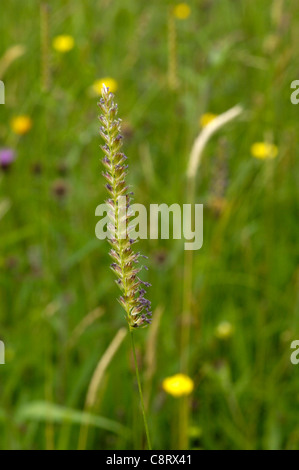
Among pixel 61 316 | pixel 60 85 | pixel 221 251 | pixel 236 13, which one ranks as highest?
pixel 236 13

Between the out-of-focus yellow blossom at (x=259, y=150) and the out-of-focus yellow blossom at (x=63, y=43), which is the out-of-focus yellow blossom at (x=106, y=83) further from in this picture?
the out-of-focus yellow blossom at (x=259, y=150)

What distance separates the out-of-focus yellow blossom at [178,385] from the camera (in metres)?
1.36

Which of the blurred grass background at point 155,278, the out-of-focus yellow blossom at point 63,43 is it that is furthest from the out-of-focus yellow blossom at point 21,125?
the out-of-focus yellow blossom at point 63,43

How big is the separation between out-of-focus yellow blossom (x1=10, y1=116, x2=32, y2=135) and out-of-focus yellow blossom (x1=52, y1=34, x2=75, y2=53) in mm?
548

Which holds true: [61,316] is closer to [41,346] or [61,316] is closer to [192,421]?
[41,346]

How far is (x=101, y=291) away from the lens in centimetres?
176

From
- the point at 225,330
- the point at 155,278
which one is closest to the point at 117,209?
the point at 225,330

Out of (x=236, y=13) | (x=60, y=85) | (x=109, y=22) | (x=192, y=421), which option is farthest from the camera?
(x=236, y=13)

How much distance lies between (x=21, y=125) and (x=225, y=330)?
106cm

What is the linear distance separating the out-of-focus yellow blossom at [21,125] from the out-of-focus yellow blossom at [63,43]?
548mm

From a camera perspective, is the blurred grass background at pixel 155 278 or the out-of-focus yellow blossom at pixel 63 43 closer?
the blurred grass background at pixel 155 278

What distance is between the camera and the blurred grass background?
1467mm

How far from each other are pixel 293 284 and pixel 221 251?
22 cm
